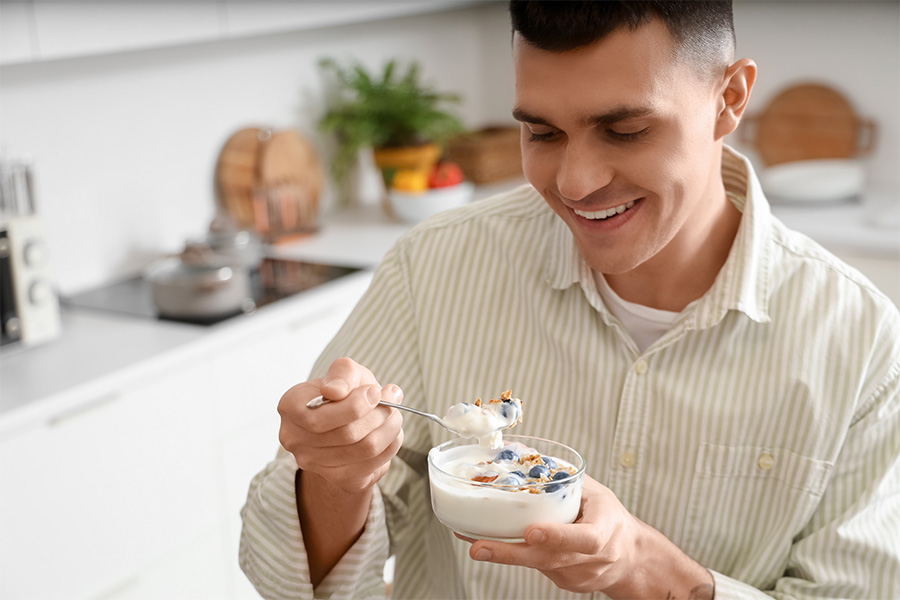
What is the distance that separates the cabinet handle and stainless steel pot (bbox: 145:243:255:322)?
0.39 m

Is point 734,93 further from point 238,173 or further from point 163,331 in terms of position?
point 238,173

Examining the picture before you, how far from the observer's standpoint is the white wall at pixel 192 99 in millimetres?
2588

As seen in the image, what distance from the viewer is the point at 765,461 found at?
127 cm

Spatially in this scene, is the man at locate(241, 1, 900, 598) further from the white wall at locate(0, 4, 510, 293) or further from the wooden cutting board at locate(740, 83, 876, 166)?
the wooden cutting board at locate(740, 83, 876, 166)

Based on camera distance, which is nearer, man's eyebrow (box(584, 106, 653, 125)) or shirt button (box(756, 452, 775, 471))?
man's eyebrow (box(584, 106, 653, 125))

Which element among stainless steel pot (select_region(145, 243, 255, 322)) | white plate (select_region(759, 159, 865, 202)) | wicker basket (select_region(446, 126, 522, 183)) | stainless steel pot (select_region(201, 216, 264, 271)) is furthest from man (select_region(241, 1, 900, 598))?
wicker basket (select_region(446, 126, 522, 183))

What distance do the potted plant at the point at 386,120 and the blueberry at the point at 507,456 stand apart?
2425 mm

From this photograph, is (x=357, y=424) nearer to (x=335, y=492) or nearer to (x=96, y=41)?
(x=335, y=492)

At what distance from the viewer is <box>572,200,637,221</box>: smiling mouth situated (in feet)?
3.81

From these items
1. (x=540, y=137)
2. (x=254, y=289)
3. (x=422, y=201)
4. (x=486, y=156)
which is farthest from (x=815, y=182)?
(x=540, y=137)

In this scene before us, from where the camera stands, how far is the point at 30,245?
2.17 metres

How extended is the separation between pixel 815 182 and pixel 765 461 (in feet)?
7.25

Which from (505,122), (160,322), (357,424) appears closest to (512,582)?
(357,424)

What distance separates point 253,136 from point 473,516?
7.78 ft
